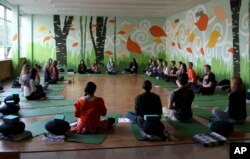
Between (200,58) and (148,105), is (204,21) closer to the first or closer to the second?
(200,58)

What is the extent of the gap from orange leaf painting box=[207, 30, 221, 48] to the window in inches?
333

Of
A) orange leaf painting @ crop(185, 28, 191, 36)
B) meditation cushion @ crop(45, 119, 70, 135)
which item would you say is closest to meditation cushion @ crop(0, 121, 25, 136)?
meditation cushion @ crop(45, 119, 70, 135)

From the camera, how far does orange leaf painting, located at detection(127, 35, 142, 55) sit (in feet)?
54.4

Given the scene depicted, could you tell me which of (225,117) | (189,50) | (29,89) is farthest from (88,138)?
(189,50)

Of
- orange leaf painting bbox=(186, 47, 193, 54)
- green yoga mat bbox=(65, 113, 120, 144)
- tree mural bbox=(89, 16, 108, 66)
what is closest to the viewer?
green yoga mat bbox=(65, 113, 120, 144)

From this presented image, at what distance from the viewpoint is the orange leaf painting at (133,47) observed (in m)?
16.6

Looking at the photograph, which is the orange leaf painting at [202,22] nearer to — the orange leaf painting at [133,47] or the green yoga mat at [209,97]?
the green yoga mat at [209,97]

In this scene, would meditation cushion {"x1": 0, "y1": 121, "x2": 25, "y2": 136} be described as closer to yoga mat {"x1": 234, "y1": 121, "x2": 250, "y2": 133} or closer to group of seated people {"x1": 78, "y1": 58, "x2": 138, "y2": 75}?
yoga mat {"x1": 234, "y1": 121, "x2": 250, "y2": 133}

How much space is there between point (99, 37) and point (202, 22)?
6.20m

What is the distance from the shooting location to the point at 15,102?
21.0 feet

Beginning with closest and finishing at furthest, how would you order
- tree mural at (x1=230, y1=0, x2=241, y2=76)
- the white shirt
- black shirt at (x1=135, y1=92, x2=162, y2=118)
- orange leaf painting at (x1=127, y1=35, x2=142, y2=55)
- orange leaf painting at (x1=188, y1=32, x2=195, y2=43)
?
black shirt at (x1=135, y1=92, x2=162, y2=118) < the white shirt < tree mural at (x1=230, y1=0, x2=241, y2=76) < orange leaf painting at (x1=188, y1=32, x2=195, y2=43) < orange leaf painting at (x1=127, y1=35, x2=142, y2=55)

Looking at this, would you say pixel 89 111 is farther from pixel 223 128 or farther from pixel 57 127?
pixel 223 128

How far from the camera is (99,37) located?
1627 centimetres

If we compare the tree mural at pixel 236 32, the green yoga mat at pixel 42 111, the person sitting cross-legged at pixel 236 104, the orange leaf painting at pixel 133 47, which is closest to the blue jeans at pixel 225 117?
the person sitting cross-legged at pixel 236 104
